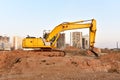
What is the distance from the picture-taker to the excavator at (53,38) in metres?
22.3

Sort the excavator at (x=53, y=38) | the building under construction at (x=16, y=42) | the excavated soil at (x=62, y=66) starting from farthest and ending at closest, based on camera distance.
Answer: the building under construction at (x=16, y=42)
the excavator at (x=53, y=38)
the excavated soil at (x=62, y=66)

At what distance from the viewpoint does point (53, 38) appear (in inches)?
914

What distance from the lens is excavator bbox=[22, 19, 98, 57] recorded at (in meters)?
22.3

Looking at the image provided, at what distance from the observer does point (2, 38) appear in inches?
1705

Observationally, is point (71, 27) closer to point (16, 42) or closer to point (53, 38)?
point (53, 38)

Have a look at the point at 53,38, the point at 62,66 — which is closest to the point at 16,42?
the point at 53,38

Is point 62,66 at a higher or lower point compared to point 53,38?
lower

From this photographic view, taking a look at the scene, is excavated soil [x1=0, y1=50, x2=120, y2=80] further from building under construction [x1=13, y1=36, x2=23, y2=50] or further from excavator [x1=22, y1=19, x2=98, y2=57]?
building under construction [x1=13, y1=36, x2=23, y2=50]

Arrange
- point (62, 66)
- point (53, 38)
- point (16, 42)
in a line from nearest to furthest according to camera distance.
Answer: point (62, 66), point (53, 38), point (16, 42)

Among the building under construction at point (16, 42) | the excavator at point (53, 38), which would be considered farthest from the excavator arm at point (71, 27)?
the building under construction at point (16, 42)

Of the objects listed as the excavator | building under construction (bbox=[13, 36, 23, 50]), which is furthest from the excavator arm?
building under construction (bbox=[13, 36, 23, 50])

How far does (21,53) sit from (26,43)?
1.58m

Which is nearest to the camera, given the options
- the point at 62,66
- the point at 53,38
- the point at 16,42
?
the point at 62,66

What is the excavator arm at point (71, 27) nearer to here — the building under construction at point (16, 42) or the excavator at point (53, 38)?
the excavator at point (53, 38)
